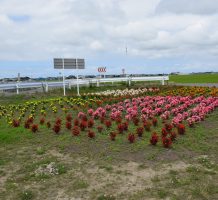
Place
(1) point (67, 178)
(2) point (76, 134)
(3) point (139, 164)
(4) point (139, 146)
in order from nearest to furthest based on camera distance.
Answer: (1) point (67, 178) < (3) point (139, 164) < (4) point (139, 146) < (2) point (76, 134)

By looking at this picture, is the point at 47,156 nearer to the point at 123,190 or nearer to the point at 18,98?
the point at 123,190

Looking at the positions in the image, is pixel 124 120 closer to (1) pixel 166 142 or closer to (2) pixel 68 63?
(1) pixel 166 142

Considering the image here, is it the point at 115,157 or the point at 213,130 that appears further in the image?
the point at 213,130

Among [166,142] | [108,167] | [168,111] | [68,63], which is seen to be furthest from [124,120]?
[68,63]

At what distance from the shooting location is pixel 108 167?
27.5 feet

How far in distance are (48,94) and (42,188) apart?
65.5 feet

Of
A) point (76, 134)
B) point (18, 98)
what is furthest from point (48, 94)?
point (76, 134)

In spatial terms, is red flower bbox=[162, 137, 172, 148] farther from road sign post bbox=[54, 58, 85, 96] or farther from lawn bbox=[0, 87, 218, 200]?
road sign post bbox=[54, 58, 85, 96]

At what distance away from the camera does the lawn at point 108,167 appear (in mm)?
7129

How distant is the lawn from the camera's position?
7129 mm

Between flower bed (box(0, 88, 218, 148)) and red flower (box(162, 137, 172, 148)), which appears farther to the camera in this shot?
flower bed (box(0, 88, 218, 148))

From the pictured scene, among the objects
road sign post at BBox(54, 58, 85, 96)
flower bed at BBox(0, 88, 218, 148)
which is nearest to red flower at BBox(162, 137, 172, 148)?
flower bed at BBox(0, 88, 218, 148)

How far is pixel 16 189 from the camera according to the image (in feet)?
24.6

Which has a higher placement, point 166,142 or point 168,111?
point 168,111
